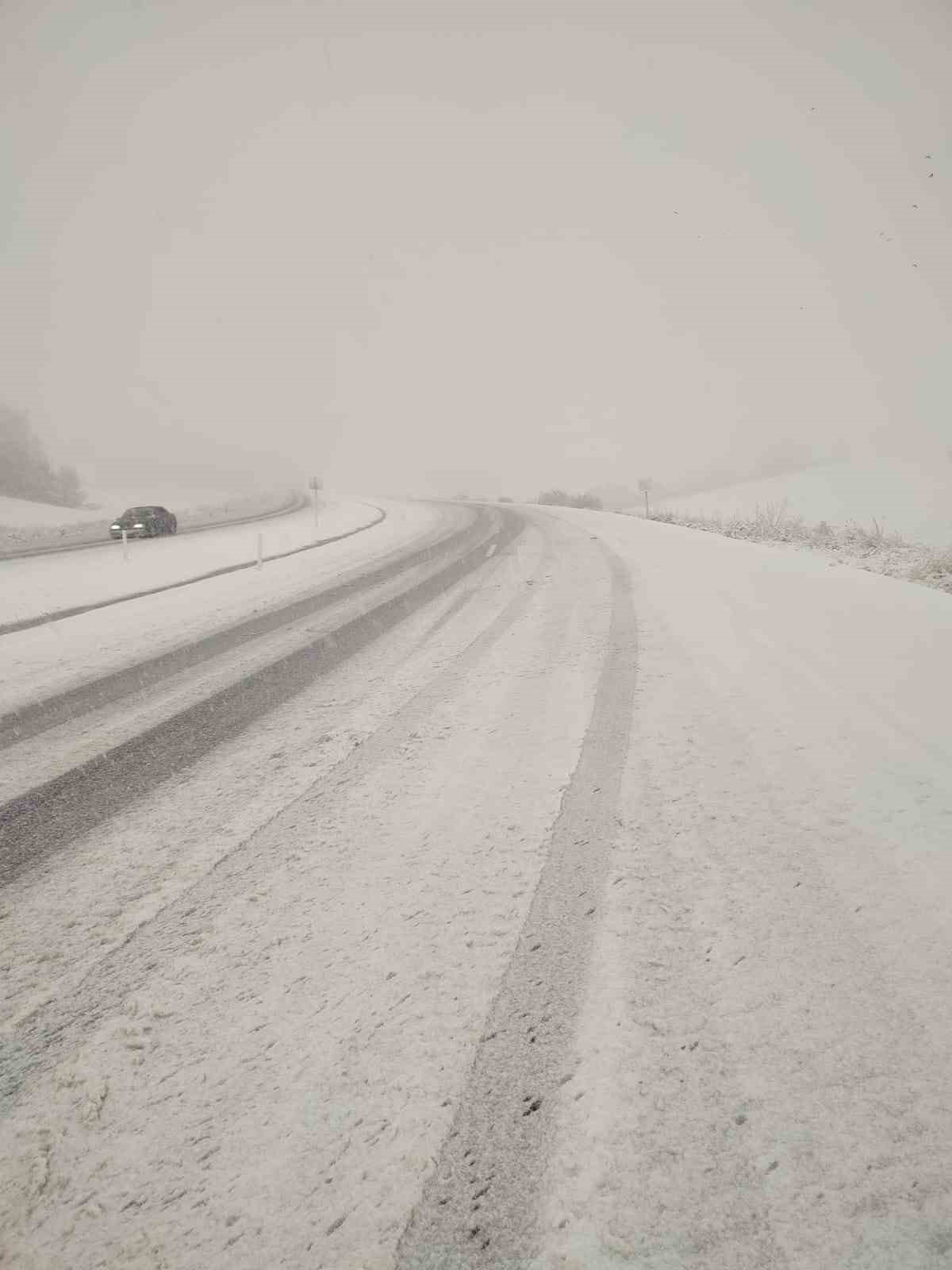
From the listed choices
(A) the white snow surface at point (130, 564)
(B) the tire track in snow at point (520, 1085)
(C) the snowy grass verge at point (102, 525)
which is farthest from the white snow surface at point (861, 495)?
(C) the snowy grass verge at point (102, 525)

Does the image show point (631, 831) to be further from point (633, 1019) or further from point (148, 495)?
point (148, 495)

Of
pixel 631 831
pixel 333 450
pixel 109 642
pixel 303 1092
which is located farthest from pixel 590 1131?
pixel 333 450

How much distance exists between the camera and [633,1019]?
1531 mm

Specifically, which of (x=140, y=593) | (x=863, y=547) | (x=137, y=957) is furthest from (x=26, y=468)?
(x=137, y=957)

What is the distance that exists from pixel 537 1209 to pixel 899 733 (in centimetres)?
288

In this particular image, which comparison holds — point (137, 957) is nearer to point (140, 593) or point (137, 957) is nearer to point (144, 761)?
point (144, 761)

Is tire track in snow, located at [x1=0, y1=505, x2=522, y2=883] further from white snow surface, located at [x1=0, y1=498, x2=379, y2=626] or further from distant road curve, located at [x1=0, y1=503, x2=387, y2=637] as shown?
white snow surface, located at [x1=0, y1=498, x2=379, y2=626]

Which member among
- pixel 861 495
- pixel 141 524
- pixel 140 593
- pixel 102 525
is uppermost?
pixel 861 495

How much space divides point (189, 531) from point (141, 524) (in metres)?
2.25

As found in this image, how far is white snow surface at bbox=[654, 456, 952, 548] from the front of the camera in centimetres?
2734

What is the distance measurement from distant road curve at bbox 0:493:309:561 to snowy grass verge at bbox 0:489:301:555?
0.11m

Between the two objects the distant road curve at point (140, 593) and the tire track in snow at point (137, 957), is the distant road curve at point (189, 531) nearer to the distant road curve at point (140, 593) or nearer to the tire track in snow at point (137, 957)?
the distant road curve at point (140, 593)

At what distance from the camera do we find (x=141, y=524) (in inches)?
734

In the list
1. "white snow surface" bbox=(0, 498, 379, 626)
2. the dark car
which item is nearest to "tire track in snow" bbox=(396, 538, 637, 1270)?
"white snow surface" bbox=(0, 498, 379, 626)
